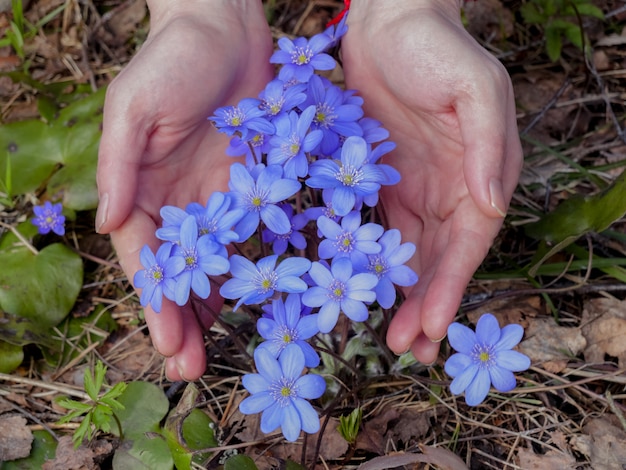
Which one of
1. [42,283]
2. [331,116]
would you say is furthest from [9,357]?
[331,116]

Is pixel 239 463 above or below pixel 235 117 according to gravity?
below

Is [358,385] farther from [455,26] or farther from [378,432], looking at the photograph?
[455,26]

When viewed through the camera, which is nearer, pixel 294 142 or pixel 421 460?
pixel 421 460

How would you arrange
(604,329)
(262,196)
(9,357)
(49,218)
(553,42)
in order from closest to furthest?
(262,196) → (604,329) → (9,357) → (49,218) → (553,42)

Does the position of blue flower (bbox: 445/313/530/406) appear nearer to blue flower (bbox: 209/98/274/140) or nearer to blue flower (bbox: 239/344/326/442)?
blue flower (bbox: 239/344/326/442)

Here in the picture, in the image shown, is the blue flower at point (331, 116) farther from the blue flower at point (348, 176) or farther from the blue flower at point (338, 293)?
the blue flower at point (338, 293)

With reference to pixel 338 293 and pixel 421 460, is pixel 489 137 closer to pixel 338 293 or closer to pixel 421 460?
pixel 338 293
